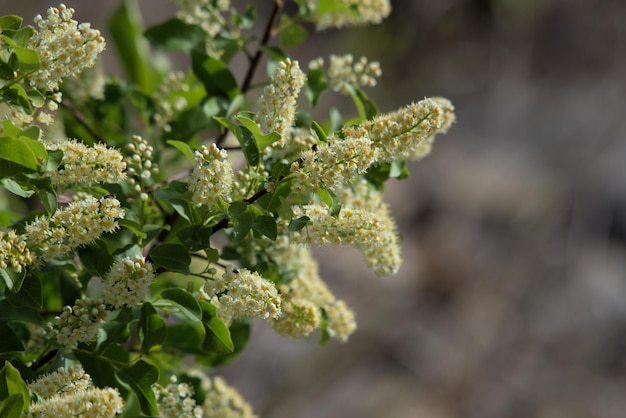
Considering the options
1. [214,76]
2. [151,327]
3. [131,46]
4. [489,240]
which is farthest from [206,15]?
[489,240]

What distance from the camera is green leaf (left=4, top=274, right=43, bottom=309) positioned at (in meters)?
0.93

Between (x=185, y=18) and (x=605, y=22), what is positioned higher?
(x=605, y=22)

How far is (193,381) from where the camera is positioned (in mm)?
1204

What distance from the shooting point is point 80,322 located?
93cm

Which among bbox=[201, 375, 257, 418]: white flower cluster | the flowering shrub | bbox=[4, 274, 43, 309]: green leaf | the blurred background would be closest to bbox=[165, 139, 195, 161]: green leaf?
the flowering shrub

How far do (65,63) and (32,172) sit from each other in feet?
0.44

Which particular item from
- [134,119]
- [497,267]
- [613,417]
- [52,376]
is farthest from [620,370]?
[52,376]

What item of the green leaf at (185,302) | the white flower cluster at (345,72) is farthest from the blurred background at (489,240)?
the green leaf at (185,302)

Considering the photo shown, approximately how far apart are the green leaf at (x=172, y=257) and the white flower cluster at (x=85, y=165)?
0.36 feet

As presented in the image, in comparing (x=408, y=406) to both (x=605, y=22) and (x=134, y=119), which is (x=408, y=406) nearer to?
(x=134, y=119)

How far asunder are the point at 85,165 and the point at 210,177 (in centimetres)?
14

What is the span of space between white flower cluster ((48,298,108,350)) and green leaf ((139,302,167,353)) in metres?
0.05

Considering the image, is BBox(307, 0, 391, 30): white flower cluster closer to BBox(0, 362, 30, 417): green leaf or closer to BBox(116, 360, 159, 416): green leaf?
BBox(116, 360, 159, 416): green leaf

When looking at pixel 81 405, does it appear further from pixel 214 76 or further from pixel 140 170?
pixel 214 76
